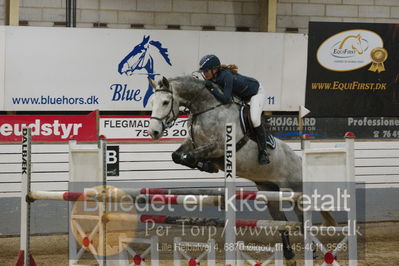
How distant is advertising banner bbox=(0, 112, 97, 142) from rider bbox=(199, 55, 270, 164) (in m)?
2.26

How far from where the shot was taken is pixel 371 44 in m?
8.09

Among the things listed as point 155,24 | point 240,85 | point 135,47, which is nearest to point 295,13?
point 155,24

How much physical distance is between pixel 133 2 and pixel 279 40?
1877 mm

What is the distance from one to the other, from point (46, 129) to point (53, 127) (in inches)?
2.9

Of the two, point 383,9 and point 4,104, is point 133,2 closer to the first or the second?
point 4,104

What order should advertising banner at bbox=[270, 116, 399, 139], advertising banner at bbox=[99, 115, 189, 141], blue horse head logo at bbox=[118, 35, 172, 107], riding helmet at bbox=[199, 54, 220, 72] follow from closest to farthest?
riding helmet at bbox=[199, 54, 220, 72] < advertising banner at bbox=[99, 115, 189, 141] < blue horse head logo at bbox=[118, 35, 172, 107] < advertising banner at bbox=[270, 116, 399, 139]

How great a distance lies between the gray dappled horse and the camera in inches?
197

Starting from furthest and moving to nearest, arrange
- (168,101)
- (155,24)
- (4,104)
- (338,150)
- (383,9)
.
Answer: (383,9) → (155,24) → (4,104) → (168,101) → (338,150)

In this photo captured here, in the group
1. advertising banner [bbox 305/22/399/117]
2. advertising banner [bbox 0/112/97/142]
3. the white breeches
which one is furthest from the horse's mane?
advertising banner [bbox 305/22/399/117]

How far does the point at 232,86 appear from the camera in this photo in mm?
5309

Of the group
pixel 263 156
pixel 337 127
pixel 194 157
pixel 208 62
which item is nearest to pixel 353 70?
pixel 337 127

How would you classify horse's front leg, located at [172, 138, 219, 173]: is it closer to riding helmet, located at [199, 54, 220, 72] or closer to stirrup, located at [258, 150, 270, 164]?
stirrup, located at [258, 150, 270, 164]

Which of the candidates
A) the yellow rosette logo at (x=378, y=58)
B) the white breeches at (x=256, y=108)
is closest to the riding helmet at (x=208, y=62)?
the white breeches at (x=256, y=108)

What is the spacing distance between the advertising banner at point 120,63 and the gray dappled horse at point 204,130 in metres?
2.28
